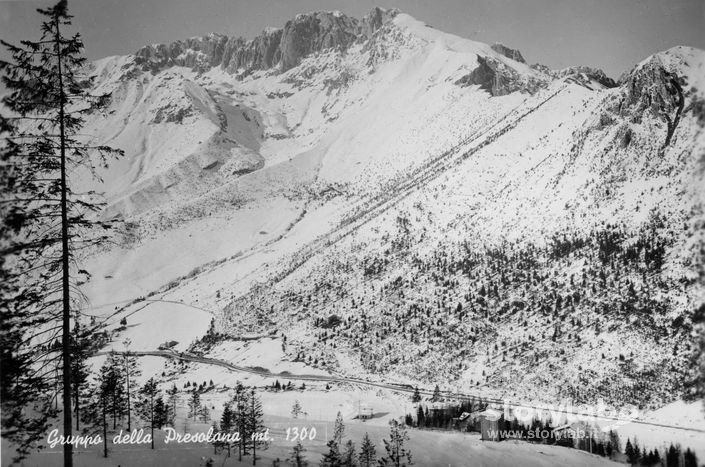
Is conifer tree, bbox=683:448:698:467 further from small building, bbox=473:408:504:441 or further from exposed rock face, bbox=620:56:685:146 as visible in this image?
exposed rock face, bbox=620:56:685:146

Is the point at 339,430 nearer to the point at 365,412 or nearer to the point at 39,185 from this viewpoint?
the point at 365,412

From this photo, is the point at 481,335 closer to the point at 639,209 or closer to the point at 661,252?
the point at 661,252

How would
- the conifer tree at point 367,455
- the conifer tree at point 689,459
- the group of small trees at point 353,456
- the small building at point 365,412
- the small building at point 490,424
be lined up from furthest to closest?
the small building at point 365,412
the small building at point 490,424
the conifer tree at point 689,459
the conifer tree at point 367,455
the group of small trees at point 353,456

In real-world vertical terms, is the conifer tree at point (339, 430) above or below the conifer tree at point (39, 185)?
below

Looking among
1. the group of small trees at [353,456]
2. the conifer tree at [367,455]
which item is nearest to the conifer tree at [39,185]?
the group of small trees at [353,456]

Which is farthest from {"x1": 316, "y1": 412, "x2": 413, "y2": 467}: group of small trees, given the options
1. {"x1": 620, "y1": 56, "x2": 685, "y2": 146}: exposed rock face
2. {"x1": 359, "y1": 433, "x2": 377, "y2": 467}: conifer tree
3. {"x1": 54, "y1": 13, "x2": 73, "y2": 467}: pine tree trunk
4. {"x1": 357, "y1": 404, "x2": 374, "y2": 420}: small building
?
{"x1": 620, "y1": 56, "x2": 685, "y2": 146}: exposed rock face

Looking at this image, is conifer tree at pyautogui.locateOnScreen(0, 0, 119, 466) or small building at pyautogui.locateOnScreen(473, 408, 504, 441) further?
small building at pyautogui.locateOnScreen(473, 408, 504, 441)

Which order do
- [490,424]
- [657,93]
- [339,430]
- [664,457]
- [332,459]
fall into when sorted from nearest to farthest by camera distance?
1. [332,459]
2. [339,430]
3. [664,457]
4. [490,424]
5. [657,93]

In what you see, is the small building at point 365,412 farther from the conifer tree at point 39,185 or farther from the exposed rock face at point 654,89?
the exposed rock face at point 654,89

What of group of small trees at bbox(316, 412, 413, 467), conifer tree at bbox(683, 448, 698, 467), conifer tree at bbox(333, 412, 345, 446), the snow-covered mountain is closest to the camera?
group of small trees at bbox(316, 412, 413, 467)

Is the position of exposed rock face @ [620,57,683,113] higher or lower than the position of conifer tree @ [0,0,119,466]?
higher

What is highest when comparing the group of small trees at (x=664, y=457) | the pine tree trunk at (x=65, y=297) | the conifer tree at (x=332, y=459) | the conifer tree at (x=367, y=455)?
the pine tree trunk at (x=65, y=297)

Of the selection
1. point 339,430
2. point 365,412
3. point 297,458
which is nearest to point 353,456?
point 339,430

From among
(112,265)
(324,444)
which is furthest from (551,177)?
(112,265)
